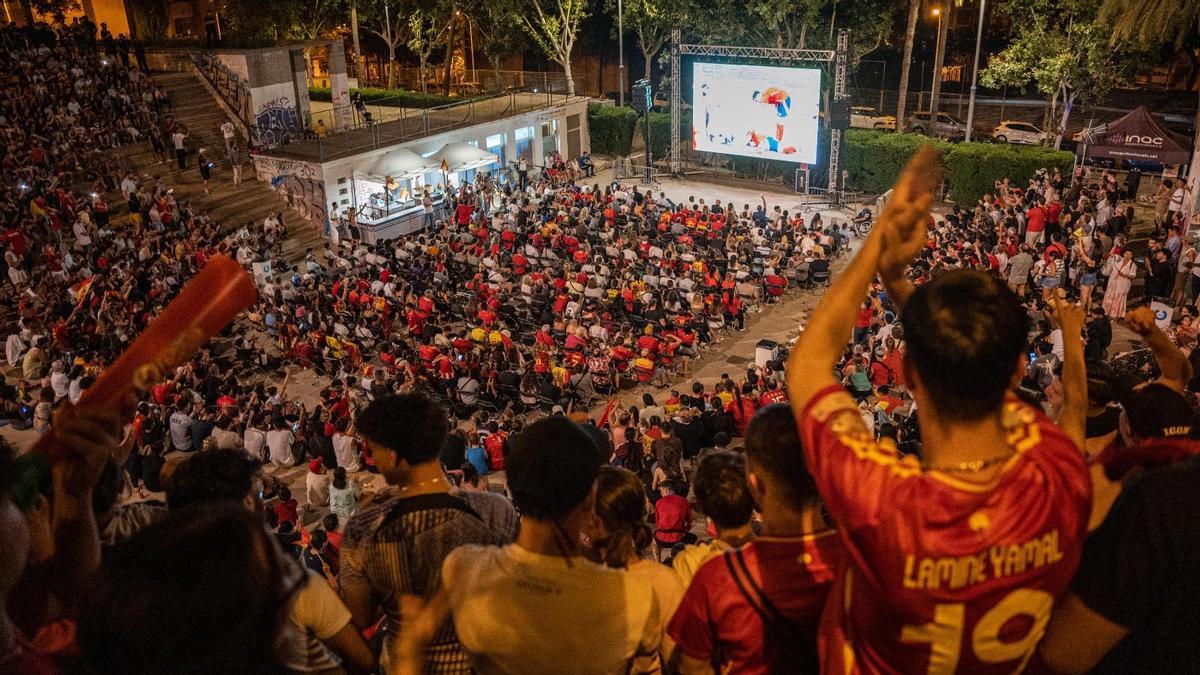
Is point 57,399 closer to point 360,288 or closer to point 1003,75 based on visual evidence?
point 360,288

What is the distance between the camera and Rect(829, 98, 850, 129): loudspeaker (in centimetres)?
2367

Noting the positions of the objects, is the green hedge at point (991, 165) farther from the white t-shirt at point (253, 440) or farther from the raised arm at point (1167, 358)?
the raised arm at point (1167, 358)

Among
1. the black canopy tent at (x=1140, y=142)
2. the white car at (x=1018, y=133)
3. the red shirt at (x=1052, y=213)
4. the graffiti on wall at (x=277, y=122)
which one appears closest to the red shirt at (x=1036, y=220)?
the red shirt at (x=1052, y=213)

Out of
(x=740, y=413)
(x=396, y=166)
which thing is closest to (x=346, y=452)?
(x=740, y=413)

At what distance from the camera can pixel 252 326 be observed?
1706cm

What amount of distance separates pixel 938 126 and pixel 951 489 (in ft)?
114

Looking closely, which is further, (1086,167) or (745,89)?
(745,89)

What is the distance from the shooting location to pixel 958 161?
24719 millimetres

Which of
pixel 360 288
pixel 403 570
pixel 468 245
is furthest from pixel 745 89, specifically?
pixel 403 570

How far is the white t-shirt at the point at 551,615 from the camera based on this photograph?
2.29 metres

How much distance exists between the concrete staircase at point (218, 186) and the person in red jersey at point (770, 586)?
69.2 feet

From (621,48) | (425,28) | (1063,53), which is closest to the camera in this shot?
(1063,53)

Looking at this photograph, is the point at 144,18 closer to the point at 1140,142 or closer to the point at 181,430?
the point at 181,430

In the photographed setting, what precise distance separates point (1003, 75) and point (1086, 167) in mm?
7214
